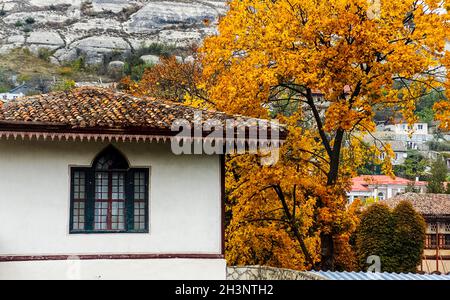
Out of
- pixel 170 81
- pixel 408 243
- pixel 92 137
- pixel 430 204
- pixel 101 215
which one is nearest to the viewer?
pixel 92 137

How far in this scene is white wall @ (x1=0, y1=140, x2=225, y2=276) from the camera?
1244 cm

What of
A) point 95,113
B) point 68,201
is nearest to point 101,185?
point 68,201

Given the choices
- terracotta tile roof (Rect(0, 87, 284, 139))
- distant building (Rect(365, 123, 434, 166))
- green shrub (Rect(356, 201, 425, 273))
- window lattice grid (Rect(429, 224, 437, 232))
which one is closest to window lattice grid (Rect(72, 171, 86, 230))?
terracotta tile roof (Rect(0, 87, 284, 139))

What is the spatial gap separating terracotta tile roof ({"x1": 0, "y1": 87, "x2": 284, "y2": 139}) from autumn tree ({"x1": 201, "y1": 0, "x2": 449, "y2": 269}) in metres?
5.11

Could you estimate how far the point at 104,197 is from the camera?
42.4 ft

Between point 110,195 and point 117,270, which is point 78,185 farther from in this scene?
point 117,270

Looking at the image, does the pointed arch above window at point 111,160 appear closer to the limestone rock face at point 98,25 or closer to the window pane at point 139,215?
the window pane at point 139,215

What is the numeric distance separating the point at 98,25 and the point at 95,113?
112 m

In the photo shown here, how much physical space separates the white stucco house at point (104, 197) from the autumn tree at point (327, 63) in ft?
19.3

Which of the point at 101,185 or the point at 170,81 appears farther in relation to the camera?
the point at 170,81

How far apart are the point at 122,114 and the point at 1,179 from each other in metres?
2.54

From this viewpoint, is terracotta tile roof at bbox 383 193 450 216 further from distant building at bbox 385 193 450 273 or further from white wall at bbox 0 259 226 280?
white wall at bbox 0 259 226 280

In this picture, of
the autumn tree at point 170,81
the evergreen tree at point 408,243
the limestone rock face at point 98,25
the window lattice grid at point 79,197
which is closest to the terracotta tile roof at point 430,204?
the evergreen tree at point 408,243
